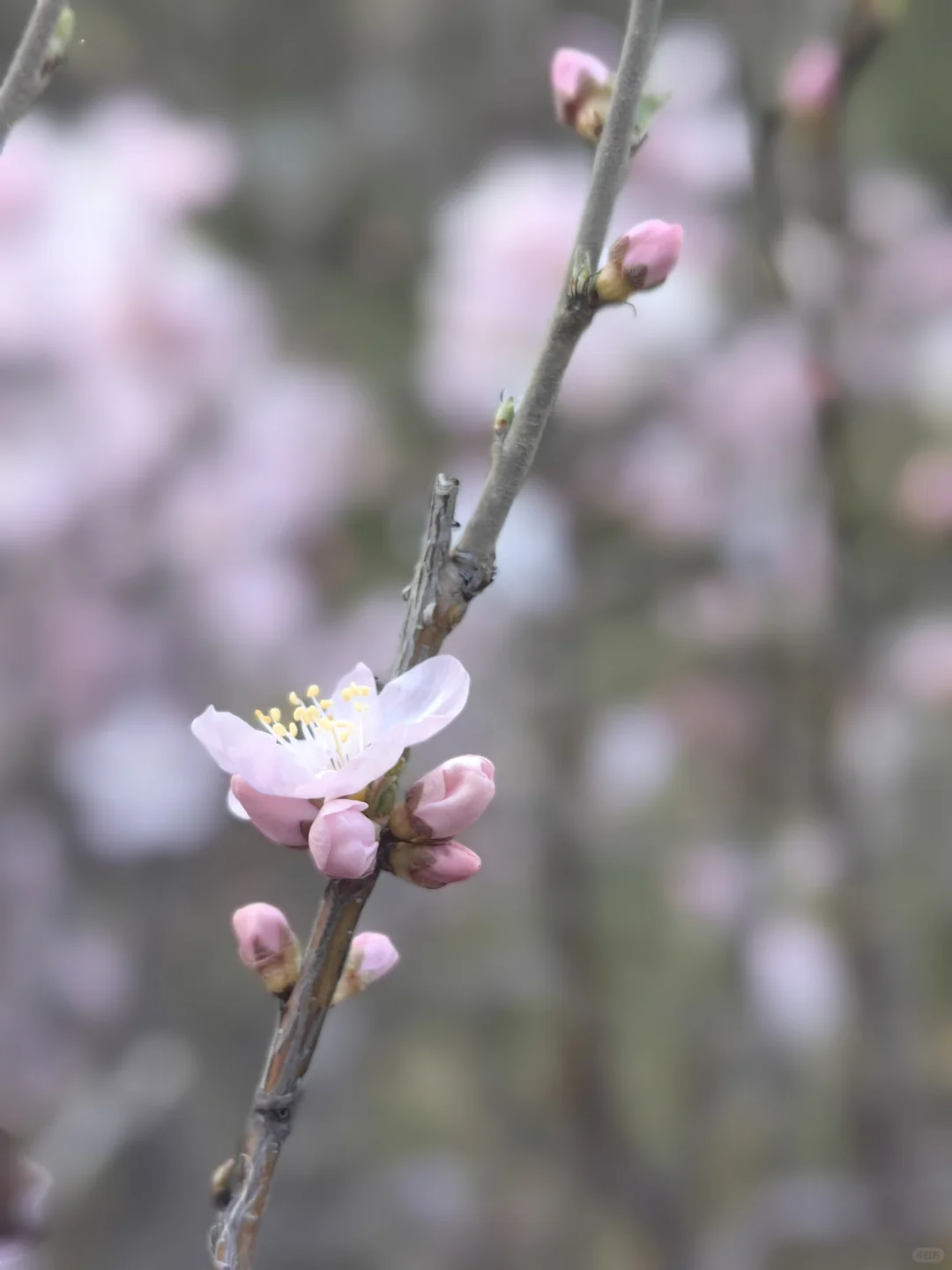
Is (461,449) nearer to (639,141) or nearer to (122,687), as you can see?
(122,687)

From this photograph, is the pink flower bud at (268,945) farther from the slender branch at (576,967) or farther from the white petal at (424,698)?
the slender branch at (576,967)

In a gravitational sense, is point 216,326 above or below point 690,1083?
above

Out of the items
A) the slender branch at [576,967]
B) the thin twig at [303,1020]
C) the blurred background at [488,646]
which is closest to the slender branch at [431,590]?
the thin twig at [303,1020]

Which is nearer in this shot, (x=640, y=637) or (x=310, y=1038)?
(x=310, y=1038)

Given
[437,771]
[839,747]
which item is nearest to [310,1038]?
[437,771]

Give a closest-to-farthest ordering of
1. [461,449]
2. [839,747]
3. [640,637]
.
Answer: [839,747]
[461,449]
[640,637]

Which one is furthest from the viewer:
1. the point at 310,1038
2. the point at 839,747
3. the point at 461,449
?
the point at 461,449

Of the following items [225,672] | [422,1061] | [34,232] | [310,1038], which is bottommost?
[310,1038]
